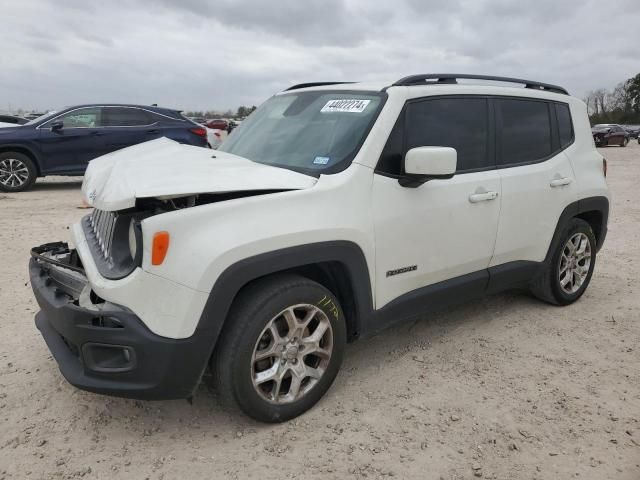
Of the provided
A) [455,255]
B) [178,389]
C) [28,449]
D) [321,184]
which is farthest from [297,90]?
[28,449]

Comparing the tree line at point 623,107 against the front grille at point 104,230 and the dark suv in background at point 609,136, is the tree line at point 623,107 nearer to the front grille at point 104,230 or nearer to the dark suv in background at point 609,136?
the dark suv in background at point 609,136

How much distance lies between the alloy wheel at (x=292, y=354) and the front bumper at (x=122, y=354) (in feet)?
1.08

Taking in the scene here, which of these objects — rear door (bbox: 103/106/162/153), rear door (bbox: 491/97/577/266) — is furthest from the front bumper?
rear door (bbox: 103/106/162/153)

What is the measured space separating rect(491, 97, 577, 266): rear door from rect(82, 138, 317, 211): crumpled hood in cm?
161

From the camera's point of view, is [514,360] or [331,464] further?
[514,360]

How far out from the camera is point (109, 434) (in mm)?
2736

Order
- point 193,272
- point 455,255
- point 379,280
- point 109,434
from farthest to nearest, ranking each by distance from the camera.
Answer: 1. point 455,255
2. point 379,280
3. point 109,434
4. point 193,272

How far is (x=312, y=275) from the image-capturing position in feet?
9.84

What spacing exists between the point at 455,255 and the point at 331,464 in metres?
1.55

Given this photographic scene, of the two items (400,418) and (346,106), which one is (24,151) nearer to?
(346,106)

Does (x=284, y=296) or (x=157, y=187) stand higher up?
(x=157, y=187)

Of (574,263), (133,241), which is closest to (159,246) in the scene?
(133,241)

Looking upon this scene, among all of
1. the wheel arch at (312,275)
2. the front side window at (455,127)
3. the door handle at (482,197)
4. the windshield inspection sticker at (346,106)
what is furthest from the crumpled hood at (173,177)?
the door handle at (482,197)

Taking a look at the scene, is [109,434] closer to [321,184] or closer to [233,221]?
[233,221]
